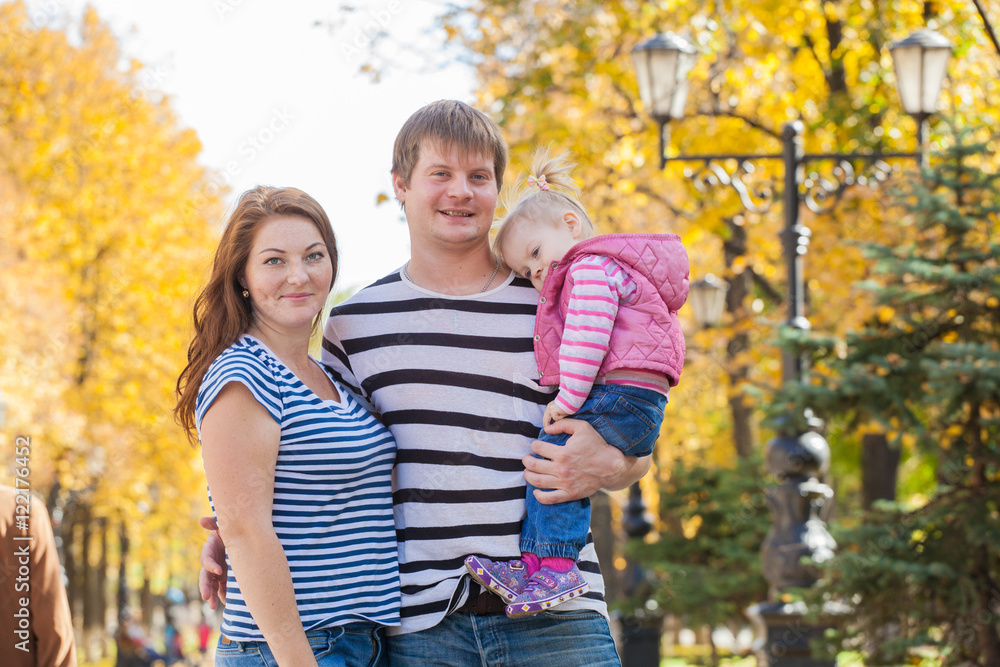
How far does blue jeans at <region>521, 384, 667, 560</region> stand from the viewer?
8.46 feet

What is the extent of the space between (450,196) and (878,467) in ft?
34.5

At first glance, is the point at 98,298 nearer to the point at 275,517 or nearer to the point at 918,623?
the point at 918,623

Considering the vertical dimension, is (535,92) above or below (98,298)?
above

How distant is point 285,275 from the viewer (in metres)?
2.53

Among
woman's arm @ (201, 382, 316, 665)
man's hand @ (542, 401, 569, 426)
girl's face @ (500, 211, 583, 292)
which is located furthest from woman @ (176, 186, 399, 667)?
girl's face @ (500, 211, 583, 292)

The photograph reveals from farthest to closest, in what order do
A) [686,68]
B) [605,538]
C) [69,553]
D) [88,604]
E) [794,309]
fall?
[88,604] < [69,553] < [605,538] < [686,68] < [794,309]

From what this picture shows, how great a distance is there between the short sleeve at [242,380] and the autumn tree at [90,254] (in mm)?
12389

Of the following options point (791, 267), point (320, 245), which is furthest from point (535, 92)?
point (320, 245)

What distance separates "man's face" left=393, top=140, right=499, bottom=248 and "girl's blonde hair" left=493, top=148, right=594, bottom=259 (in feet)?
0.66

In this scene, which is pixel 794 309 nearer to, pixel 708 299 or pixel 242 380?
pixel 708 299

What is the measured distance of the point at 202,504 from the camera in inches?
896

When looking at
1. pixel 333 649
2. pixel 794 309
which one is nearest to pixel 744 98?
pixel 794 309

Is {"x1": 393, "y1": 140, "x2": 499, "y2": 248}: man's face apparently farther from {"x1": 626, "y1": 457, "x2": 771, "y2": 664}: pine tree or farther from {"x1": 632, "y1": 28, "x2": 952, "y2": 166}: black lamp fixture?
{"x1": 626, "y1": 457, "x2": 771, "y2": 664}: pine tree

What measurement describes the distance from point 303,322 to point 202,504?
21.5m
